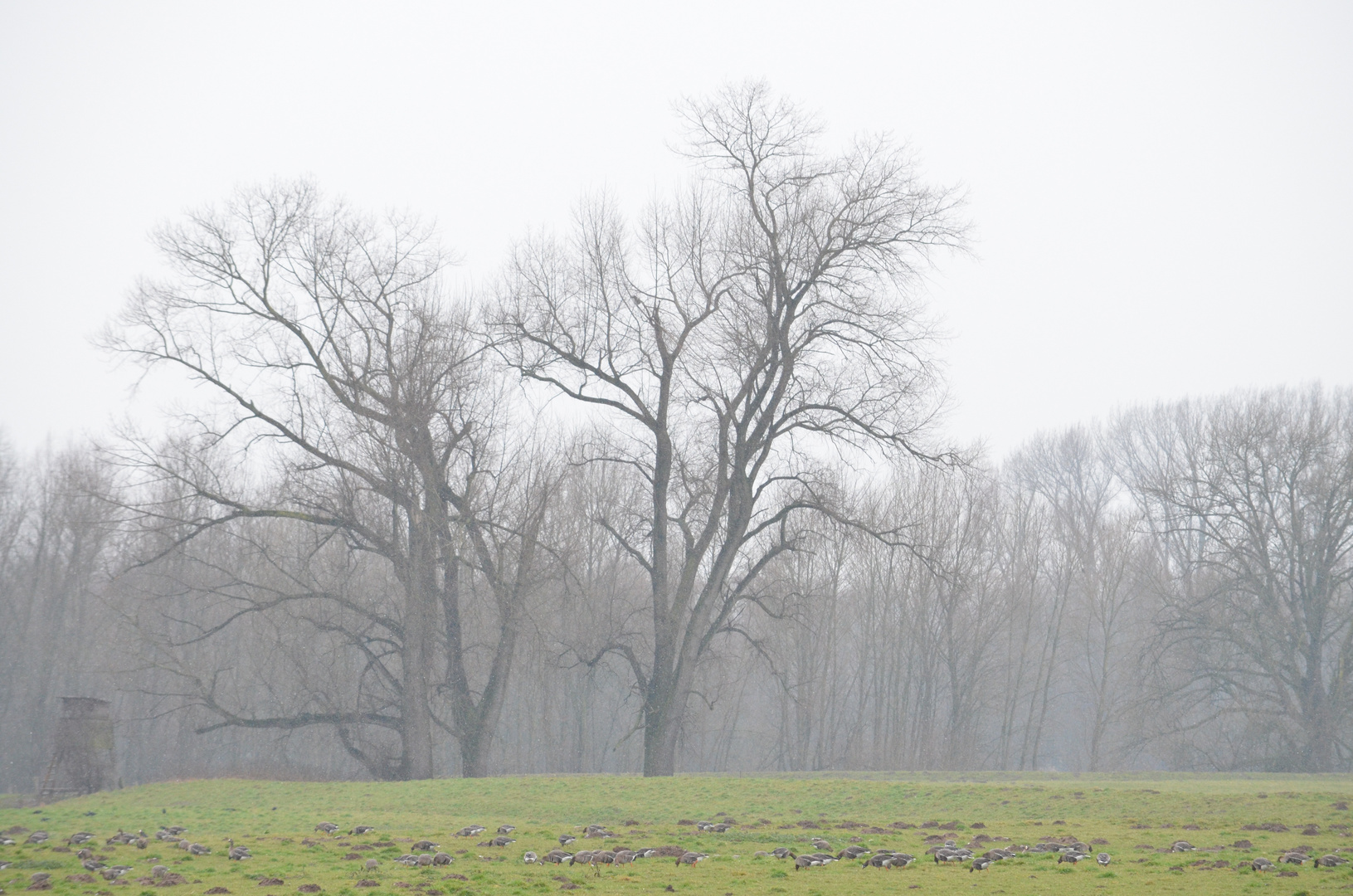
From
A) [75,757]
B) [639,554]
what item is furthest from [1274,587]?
[75,757]

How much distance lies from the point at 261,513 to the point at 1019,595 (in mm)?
34222

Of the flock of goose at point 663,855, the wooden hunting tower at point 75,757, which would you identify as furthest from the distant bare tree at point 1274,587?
the wooden hunting tower at point 75,757

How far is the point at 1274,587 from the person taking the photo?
1324 inches

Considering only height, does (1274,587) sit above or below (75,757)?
above

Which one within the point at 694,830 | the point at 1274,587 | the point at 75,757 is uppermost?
the point at 1274,587

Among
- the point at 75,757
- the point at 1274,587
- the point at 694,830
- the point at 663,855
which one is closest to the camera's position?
the point at 663,855

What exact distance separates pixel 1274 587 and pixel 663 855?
3101 cm

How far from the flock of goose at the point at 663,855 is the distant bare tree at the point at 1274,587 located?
25.1 meters

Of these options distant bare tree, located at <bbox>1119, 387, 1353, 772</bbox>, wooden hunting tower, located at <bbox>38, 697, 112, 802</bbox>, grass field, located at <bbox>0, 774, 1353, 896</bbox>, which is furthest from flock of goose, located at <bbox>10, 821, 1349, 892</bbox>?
distant bare tree, located at <bbox>1119, 387, 1353, 772</bbox>

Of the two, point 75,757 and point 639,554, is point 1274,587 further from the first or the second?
point 75,757

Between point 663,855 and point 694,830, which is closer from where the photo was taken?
point 663,855

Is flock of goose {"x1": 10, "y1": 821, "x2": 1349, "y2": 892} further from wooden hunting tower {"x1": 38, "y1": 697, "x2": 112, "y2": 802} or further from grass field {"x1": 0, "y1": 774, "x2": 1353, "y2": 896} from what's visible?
wooden hunting tower {"x1": 38, "y1": 697, "x2": 112, "y2": 802}

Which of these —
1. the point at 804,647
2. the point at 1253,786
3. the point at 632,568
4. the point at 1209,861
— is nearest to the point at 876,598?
the point at 804,647

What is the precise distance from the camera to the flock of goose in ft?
30.0
